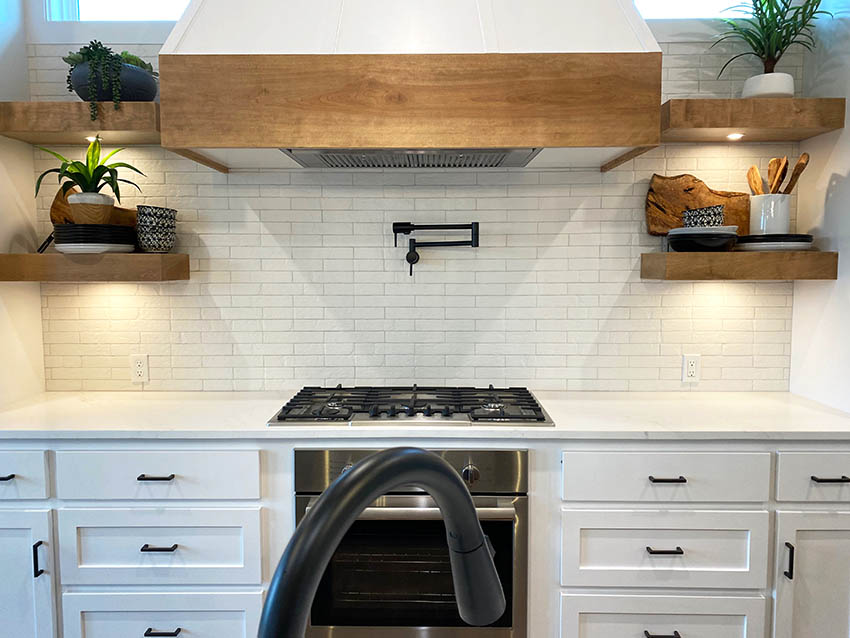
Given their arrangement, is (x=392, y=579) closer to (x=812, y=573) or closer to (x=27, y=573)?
(x=27, y=573)

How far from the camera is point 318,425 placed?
203cm

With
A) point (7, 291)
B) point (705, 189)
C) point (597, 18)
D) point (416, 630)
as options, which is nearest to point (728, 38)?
point (705, 189)

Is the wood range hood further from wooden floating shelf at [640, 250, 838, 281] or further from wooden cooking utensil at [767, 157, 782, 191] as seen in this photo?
wooden cooking utensil at [767, 157, 782, 191]

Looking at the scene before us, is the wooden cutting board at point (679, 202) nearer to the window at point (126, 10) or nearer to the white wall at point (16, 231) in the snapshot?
the window at point (126, 10)

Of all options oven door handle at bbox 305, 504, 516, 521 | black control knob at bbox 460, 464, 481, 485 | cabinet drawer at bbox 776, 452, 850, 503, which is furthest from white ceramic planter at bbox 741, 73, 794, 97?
oven door handle at bbox 305, 504, 516, 521

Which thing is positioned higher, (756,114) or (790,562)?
(756,114)

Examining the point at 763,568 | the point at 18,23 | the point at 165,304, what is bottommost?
the point at 763,568

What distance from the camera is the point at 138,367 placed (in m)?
2.57

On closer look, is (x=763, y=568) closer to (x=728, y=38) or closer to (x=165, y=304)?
(x=728, y=38)

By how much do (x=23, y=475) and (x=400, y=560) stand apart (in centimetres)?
121

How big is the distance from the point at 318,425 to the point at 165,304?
967 mm

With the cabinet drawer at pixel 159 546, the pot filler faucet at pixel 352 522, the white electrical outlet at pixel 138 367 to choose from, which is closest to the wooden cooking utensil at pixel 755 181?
the cabinet drawer at pixel 159 546

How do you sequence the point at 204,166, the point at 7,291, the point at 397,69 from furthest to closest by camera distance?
the point at 204,166
the point at 7,291
the point at 397,69

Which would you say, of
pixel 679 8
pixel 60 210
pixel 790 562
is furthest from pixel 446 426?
pixel 679 8
